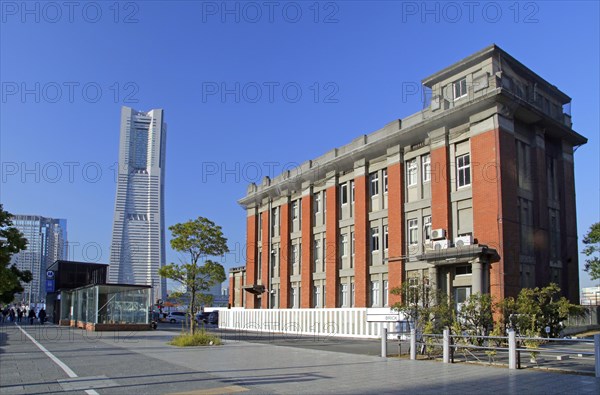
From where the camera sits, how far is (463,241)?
27.5 metres

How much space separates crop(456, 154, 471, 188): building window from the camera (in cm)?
2908

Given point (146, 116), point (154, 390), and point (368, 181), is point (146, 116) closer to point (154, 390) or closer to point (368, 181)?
point (368, 181)

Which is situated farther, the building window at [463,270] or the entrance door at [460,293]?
the entrance door at [460,293]

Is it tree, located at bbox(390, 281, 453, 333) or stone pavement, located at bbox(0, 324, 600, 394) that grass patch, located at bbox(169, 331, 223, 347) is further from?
tree, located at bbox(390, 281, 453, 333)

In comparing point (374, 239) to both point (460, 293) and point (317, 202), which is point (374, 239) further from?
point (460, 293)

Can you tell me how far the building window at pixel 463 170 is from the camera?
29.1 meters

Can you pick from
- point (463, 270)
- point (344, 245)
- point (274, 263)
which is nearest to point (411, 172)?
point (463, 270)

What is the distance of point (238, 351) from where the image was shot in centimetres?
1997

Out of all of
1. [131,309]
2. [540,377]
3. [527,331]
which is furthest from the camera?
[131,309]

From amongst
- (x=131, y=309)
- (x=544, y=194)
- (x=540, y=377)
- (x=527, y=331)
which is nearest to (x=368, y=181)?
(x=544, y=194)

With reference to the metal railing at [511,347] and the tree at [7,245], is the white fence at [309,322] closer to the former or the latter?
the metal railing at [511,347]

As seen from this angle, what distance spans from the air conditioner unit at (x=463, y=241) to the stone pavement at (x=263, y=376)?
11.8m

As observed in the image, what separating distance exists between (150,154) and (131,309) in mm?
126962

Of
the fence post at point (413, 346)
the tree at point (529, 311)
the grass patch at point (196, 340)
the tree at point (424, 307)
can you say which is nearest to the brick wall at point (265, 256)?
the grass patch at point (196, 340)
